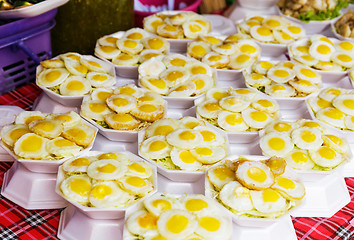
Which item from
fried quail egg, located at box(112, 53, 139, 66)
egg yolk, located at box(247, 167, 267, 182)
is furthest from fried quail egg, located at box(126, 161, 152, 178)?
fried quail egg, located at box(112, 53, 139, 66)

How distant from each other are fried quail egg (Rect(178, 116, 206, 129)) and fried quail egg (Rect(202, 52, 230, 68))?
0.65 m

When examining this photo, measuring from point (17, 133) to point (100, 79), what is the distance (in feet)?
2.25

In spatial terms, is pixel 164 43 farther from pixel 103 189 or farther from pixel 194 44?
pixel 103 189

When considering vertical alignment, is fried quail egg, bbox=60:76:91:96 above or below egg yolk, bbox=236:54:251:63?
below

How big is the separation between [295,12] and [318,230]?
2.21 metres

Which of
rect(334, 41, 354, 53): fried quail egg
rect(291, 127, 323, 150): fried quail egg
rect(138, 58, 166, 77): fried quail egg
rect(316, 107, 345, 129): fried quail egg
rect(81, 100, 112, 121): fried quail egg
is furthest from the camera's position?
rect(334, 41, 354, 53): fried quail egg

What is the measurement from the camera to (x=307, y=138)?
7.51ft

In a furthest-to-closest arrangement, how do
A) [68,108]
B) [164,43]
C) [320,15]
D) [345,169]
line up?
[320,15], [164,43], [68,108], [345,169]

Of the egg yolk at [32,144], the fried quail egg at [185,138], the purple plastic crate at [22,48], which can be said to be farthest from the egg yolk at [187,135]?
the purple plastic crate at [22,48]

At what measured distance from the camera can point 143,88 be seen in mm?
2650

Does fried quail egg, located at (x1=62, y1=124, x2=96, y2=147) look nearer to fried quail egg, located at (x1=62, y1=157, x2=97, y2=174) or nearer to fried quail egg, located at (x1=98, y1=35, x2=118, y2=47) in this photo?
fried quail egg, located at (x1=62, y1=157, x2=97, y2=174)

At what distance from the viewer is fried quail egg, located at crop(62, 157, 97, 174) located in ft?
6.43

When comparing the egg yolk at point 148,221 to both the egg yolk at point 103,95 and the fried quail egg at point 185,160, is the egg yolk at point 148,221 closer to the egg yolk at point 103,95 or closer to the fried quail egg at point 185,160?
the fried quail egg at point 185,160

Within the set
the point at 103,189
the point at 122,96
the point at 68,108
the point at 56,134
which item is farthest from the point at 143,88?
the point at 103,189
